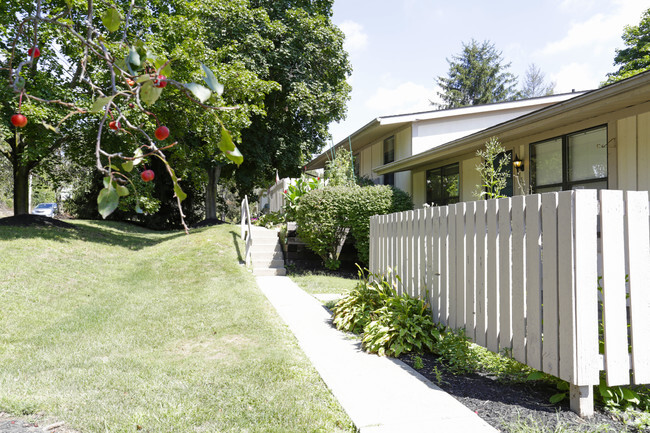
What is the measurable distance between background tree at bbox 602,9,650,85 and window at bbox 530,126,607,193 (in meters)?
16.4

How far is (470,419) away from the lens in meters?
2.81

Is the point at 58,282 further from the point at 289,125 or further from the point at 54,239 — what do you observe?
the point at 289,125

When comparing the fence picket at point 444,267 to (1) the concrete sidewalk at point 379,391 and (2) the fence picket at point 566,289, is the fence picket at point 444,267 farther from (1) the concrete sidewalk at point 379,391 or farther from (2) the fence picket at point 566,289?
(2) the fence picket at point 566,289

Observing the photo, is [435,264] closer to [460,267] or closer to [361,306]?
[460,267]

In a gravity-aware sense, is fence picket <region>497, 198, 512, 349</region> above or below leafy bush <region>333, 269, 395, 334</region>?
above

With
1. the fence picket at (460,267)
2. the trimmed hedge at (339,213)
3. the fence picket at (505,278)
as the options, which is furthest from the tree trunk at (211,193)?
the fence picket at (505,278)

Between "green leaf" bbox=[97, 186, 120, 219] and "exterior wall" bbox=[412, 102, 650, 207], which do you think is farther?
"exterior wall" bbox=[412, 102, 650, 207]

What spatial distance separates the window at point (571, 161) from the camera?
785 centimetres

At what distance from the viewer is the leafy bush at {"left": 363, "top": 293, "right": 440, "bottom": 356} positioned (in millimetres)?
4336

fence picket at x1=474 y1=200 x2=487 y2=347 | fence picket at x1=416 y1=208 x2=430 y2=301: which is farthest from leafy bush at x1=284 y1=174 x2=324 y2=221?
fence picket at x1=474 y1=200 x2=487 y2=347

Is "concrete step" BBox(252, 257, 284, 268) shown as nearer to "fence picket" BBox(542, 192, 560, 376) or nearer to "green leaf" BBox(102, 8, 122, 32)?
"fence picket" BBox(542, 192, 560, 376)

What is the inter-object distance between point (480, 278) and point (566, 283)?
35.7 inches

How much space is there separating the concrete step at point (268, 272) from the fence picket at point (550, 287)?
317 inches

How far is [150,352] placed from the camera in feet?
15.2
